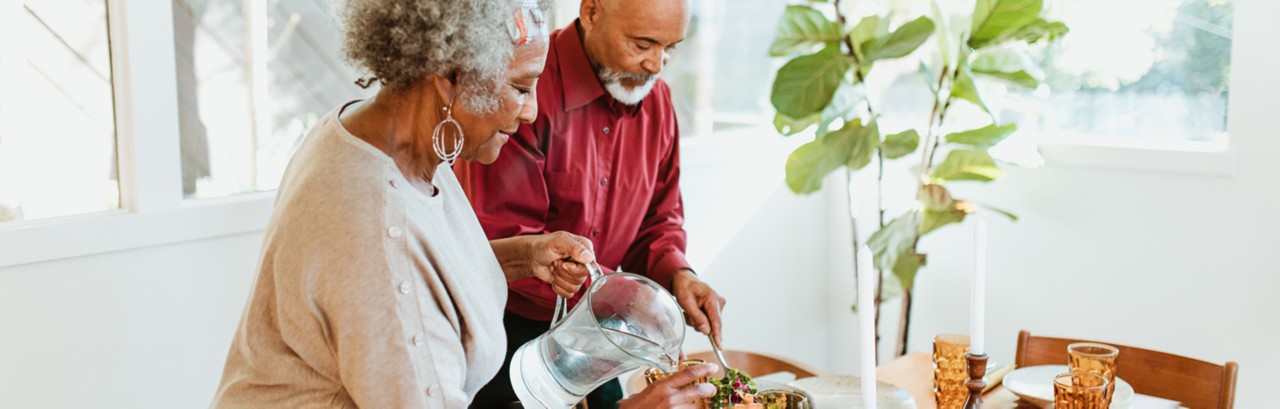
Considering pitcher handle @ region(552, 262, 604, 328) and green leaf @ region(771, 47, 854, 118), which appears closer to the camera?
pitcher handle @ region(552, 262, 604, 328)

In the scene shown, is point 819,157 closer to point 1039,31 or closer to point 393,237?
point 1039,31

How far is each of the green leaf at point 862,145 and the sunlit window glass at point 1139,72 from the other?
0.60 m

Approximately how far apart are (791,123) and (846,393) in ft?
4.46

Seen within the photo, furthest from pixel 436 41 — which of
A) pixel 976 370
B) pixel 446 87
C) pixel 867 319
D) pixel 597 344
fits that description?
pixel 976 370

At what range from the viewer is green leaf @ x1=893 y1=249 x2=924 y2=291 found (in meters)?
3.26

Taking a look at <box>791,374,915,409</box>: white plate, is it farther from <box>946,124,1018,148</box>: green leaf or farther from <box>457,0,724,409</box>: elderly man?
<box>946,124,1018,148</box>: green leaf

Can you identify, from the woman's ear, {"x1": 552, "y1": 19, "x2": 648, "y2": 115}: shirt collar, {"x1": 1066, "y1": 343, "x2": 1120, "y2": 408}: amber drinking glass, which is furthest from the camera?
{"x1": 552, "y1": 19, "x2": 648, "y2": 115}: shirt collar

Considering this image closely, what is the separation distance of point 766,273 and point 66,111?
2.24 meters

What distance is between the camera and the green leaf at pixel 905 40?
9.80 ft

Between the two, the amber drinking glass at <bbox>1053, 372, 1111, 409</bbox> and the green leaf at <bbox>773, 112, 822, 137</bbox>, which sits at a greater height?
the green leaf at <bbox>773, 112, 822, 137</bbox>

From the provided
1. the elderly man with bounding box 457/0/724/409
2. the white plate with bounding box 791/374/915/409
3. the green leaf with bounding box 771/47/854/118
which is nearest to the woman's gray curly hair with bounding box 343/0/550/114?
the elderly man with bounding box 457/0/724/409

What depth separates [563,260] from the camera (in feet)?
5.65

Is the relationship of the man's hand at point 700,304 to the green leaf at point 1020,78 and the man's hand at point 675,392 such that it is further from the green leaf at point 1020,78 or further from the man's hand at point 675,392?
the green leaf at point 1020,78

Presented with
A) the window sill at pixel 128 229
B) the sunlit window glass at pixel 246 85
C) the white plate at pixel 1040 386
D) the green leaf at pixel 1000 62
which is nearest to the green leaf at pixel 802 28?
the green leaf at pixel 1000 62
